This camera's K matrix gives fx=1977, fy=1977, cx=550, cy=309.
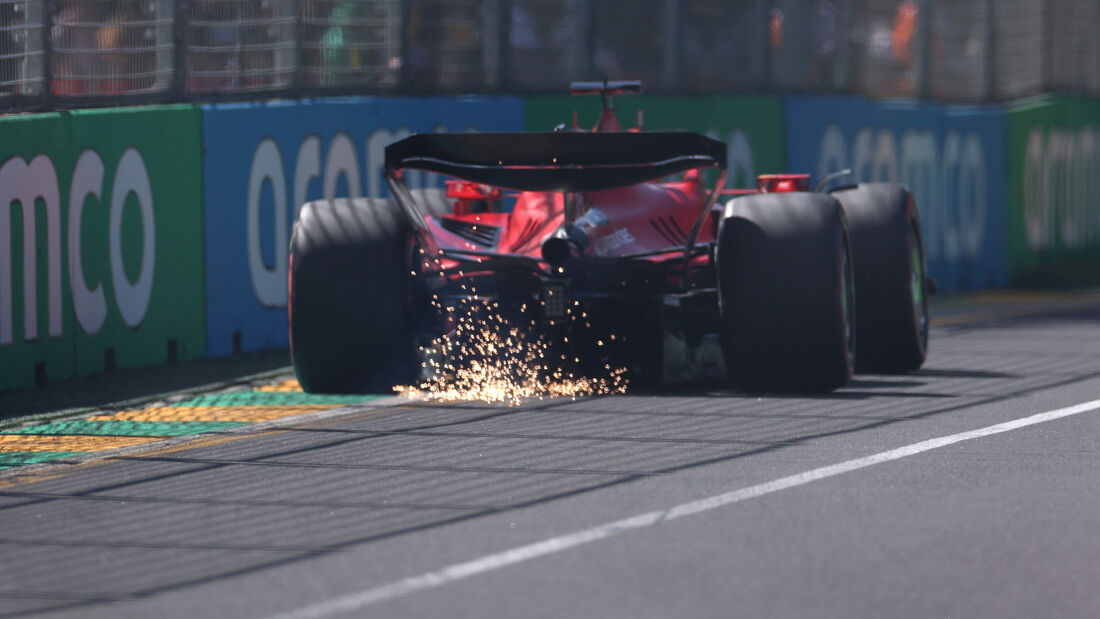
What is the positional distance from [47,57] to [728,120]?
7.91m

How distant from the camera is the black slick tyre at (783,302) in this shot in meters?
10.2

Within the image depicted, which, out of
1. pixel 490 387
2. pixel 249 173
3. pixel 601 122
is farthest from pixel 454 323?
pixel 249 173

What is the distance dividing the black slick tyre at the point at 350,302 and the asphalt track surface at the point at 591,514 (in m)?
0.41

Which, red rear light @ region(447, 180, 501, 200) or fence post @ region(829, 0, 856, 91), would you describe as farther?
fence post @ region(829, 0, 856, 91)

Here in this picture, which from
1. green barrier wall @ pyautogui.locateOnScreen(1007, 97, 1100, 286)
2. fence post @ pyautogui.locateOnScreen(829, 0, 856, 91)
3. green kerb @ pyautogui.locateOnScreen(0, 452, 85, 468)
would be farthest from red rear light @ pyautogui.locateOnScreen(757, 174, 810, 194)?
green barrier wall @ pyautogui.locateOnScreen(1007, 97, 1100, 286)

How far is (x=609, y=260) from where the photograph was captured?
33.9 feet

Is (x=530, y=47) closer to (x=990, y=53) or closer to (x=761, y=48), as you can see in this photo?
(x=761, y=48)

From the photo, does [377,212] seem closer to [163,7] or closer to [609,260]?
[609,260]

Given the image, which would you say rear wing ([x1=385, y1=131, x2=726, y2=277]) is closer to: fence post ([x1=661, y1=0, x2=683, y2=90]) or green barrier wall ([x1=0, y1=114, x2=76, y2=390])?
green barrier wall ([x1=0, y1=114, x2=76, y2=390])

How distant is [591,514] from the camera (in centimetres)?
689

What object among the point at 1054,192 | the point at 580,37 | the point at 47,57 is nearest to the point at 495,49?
the point at 580,37

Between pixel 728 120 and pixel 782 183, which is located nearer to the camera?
pixel 782 183

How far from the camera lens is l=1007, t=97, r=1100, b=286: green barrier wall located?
70.3 ft

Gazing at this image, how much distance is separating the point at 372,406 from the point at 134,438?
1434mm
